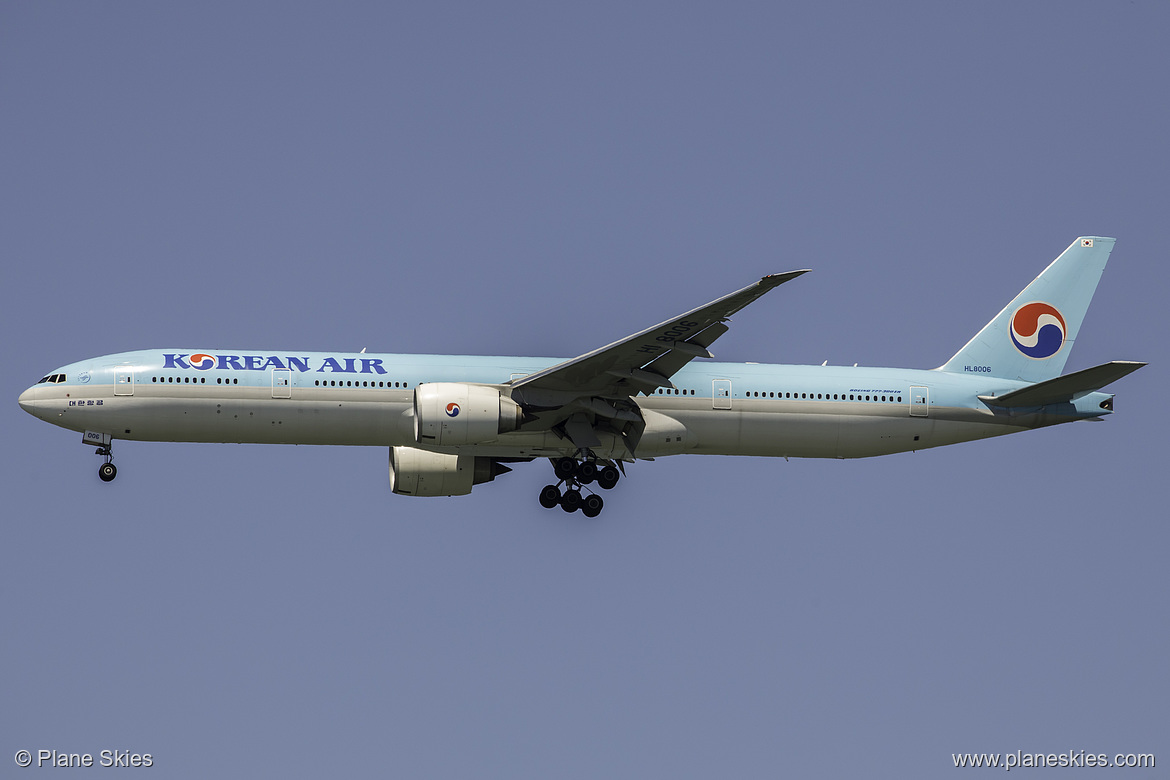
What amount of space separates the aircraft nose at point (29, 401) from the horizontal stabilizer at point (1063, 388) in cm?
2417

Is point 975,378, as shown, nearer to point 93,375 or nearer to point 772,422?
point 772,422

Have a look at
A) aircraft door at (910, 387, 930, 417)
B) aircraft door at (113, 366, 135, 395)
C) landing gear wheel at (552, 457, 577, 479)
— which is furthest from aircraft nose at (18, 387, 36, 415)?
aircraft door at (910, 387, 930, 417)

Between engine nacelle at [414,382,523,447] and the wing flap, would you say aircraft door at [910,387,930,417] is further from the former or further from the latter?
engine nacelle at [414,382,523,447]

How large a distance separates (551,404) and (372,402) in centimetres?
438

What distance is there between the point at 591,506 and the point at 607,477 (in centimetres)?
87

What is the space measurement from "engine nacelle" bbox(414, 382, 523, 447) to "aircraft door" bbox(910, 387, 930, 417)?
421 inches

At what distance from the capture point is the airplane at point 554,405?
112ft

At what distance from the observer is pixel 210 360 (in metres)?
35.1

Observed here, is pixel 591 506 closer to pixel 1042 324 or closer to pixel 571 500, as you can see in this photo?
pixel 571 500

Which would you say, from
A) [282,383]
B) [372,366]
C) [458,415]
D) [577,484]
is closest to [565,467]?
[577,484]

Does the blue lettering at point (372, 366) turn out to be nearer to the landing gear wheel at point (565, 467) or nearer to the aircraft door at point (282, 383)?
the aircraft door at point (282, 383)

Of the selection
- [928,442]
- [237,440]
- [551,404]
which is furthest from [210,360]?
[928,442]

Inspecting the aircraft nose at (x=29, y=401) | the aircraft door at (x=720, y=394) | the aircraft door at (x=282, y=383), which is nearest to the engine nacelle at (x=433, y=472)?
the aircraft door at (x=282, y=383)

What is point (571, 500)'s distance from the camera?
36.8m
